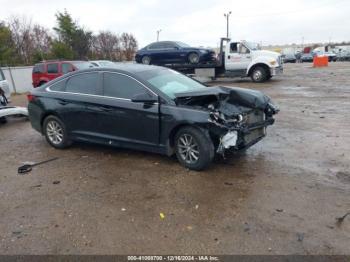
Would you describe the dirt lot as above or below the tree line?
below

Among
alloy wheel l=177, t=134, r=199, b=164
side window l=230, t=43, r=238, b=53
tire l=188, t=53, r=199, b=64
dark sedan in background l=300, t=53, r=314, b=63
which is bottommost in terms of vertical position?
alloy wheel l=177, t=134, r=199, b=164

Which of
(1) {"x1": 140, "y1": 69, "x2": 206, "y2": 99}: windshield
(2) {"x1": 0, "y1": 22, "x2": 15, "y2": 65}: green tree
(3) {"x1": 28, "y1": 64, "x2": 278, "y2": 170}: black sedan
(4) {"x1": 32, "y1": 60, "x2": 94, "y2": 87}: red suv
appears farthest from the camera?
(2) {"x1": 0, "y1": 22, "x2": 15, "y2": 65}: green tree

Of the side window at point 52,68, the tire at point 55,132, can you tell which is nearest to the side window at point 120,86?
the tire at point 55,132

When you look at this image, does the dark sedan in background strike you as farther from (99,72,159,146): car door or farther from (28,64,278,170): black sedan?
(99,72,159,146): car door

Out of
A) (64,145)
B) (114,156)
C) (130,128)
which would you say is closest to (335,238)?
(130,128)

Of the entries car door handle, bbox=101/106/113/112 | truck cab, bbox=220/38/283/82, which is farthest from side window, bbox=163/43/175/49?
car door handle, bbox=101/106/113/112

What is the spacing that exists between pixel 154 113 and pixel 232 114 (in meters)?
1.20

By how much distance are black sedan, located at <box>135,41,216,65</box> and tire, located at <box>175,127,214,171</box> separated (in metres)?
14.7

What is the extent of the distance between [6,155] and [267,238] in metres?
5.28

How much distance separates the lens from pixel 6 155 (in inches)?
262

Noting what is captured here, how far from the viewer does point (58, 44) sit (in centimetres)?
3212

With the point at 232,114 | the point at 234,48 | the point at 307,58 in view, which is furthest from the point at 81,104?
→ the point at 307,58

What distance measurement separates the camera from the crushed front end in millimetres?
4934

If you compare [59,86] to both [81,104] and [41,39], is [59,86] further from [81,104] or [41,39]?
[41,39]
